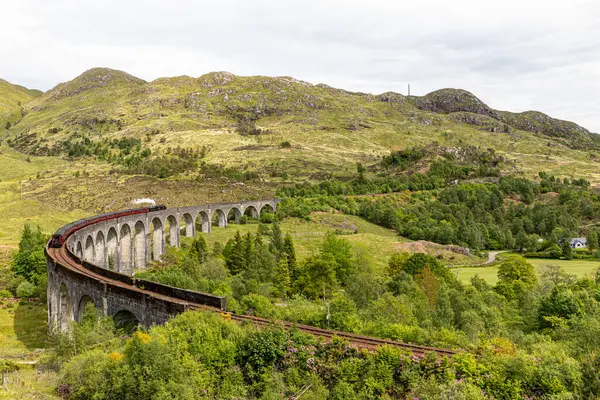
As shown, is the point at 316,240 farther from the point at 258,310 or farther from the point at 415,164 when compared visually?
the point at 415,164

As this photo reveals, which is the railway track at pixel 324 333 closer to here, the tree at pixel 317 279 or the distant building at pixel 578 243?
the tree at pixel 317 279

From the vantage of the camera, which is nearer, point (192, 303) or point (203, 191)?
point (192, 303)

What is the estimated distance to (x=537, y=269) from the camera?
225 feet

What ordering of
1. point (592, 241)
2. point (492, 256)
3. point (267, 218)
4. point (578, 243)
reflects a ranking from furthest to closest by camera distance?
point (267, 218) < point (578, 243) < point (492, 256) < point (592, 241)

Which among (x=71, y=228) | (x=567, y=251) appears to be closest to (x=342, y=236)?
(x=567, y=251)

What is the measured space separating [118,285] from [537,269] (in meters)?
63.7

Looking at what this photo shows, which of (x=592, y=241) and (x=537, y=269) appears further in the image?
(x=592, y=241)

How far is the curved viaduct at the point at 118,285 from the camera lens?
2584cm

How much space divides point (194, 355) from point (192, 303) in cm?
670

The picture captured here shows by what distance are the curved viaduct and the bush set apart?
633 centimetres

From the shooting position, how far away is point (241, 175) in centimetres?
13538

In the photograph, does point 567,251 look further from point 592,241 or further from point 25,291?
point 25,291

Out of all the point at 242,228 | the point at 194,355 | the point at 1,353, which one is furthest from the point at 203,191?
the point at 194,355

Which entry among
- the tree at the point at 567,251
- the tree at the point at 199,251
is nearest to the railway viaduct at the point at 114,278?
the tree at the point at 199,251
